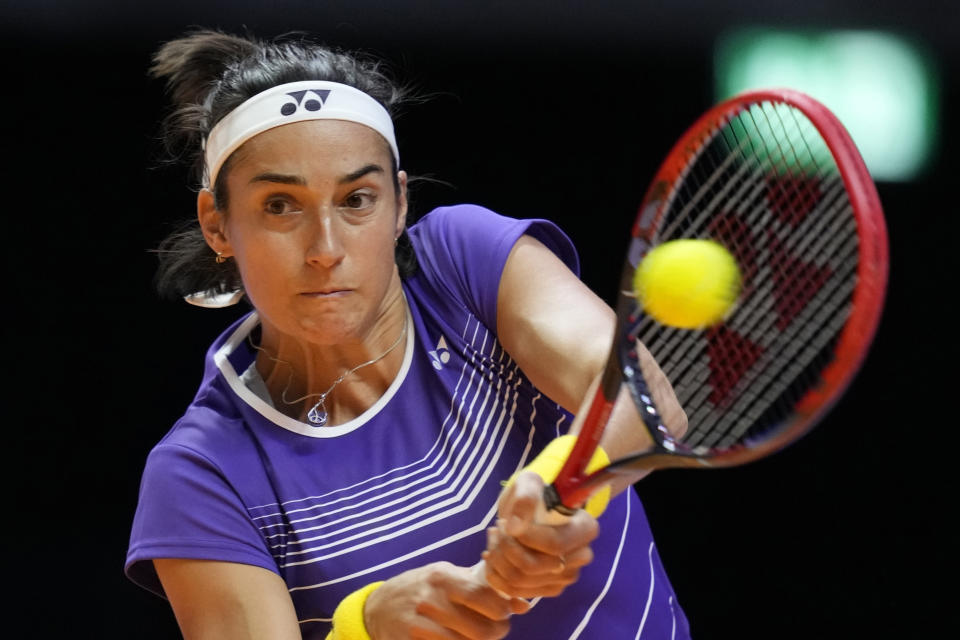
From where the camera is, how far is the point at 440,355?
1.41 metres

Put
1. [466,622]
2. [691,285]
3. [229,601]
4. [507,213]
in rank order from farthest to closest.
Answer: [507,213], [229,601], [466,622], [691,285]

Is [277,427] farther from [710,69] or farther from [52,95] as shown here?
[710,69]

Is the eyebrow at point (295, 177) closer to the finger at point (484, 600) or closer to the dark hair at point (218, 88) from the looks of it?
the dark hair at point (218, 88)

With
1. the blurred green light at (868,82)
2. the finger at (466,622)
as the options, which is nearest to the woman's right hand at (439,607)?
the finger at (466,622)

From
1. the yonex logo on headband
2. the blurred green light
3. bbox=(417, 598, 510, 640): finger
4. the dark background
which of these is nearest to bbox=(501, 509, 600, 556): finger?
bbox=(417, 598, 510, 640): finger

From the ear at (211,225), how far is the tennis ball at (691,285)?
23.5 inches

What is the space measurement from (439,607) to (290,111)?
57 centimetres

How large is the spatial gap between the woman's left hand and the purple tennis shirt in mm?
256

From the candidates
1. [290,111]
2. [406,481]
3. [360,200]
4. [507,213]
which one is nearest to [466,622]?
[406,481]

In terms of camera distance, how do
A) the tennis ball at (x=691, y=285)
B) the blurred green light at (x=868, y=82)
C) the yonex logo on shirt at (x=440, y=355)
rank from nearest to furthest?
the tennis ball at (x=691, y=285) → the yonex logo on shirt at (x=440, y=355) → the blurred green light at (x=868, y=82)

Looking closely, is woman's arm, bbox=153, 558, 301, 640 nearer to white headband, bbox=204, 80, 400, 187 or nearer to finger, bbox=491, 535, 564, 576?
finger, bbox=491, 535, 564, 576

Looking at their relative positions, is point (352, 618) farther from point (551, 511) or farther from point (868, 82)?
point (868, 82)

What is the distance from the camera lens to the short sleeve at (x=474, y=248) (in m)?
1.37

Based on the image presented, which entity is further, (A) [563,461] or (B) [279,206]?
(B) [279,206]
